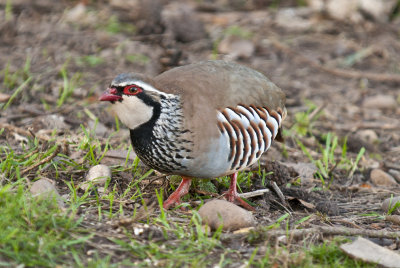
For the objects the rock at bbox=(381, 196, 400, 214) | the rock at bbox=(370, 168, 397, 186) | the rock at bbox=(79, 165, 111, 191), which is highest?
the rock at bbox=(79, 165, 111, 191)

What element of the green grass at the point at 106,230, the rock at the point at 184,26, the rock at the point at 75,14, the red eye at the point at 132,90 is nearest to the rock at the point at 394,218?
the green grass at the point at 106,230

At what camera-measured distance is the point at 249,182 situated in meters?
4.61

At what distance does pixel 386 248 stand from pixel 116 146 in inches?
A: 95.4

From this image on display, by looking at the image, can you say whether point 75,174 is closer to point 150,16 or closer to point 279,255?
point 279,255

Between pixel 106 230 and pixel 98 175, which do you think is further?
pixel 98 175

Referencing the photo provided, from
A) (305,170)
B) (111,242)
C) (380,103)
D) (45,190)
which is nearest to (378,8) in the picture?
(380,103)

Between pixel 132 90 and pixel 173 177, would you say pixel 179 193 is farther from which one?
pixel 132 90

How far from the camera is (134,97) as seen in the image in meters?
3.75

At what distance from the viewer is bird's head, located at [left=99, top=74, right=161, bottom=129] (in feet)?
12.2

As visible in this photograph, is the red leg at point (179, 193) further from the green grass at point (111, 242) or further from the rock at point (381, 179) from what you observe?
the rock at point (381, 179)

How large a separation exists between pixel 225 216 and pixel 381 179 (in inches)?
86.3

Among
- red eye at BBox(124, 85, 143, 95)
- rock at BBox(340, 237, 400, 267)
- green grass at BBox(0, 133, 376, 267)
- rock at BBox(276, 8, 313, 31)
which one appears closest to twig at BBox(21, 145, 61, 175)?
green grass at BBox(0, 133, 376, 267)

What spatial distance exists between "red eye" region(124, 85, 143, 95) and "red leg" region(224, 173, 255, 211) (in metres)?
1.05

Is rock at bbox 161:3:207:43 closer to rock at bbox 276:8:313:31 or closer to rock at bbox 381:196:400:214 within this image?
rock at bbox 276:8:313:31
